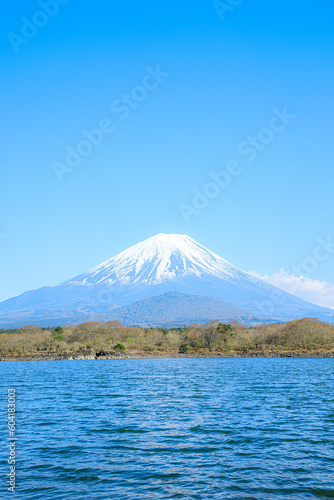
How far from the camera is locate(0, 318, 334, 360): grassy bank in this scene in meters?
132

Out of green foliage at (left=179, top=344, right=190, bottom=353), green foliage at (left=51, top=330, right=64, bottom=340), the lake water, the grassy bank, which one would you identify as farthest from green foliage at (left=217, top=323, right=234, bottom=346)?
the lake water

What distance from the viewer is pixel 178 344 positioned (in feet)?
476

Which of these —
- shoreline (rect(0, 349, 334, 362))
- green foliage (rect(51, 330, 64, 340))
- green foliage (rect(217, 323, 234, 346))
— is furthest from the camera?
green foliage (rect(51, 330, 64, 340))

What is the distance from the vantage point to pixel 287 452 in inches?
741

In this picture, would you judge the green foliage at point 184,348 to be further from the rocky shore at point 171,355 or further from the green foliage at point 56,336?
the green foliage at point 56,336

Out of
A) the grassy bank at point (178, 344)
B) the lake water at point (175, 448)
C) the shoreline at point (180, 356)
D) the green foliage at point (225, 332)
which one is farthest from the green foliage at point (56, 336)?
the lake water at point (175, 448)

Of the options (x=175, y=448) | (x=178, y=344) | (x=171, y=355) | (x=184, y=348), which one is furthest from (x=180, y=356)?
(x=175, y=448)

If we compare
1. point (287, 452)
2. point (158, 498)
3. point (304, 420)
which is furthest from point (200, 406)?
point (158, 498)

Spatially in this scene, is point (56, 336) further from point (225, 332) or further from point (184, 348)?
point (225, 332)

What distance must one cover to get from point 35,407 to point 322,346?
384ft

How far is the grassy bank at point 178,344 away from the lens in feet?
433

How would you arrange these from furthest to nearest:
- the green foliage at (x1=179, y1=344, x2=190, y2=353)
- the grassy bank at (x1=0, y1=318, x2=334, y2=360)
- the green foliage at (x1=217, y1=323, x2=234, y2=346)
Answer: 1. the green foliage at (x1=217, y1=323, x2=234, y2=346)
2. the green foliage at (x1=179, y1=344, x2=190, y2=353)
3. the grassy bank at (x1=0, y1=318, x2=334, y2=360)

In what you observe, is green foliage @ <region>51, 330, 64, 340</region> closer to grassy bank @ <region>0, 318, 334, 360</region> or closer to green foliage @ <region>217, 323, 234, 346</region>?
grassy bank @ <region>0, 318, 334, 360</region>

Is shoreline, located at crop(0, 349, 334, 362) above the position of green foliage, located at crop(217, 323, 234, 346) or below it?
below
